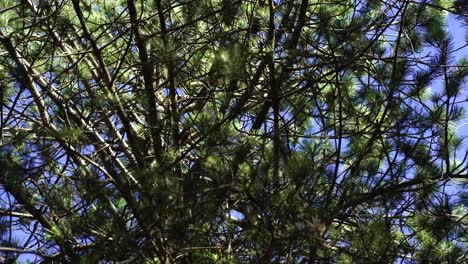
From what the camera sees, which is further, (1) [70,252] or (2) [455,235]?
(2) [455,235]

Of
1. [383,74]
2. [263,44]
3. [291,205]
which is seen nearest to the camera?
[291,205]

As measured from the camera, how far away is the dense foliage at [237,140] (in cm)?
386

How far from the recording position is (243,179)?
3.83 metres

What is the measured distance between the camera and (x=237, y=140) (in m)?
4.11

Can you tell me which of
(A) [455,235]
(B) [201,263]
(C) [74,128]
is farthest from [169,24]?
(A) [455,235]

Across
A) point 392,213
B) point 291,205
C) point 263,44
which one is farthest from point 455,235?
point 263,44

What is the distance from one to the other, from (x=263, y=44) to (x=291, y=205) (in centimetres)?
102

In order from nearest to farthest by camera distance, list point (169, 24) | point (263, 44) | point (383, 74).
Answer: point (263, 44), point (383, 74), point (169, 24)

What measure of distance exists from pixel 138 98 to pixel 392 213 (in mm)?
1591

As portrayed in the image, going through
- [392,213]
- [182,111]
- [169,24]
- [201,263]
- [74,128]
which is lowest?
[201,263]

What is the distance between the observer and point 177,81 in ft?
16.0

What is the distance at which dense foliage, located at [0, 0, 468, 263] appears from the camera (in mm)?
3855

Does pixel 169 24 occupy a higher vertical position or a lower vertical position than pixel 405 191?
higher

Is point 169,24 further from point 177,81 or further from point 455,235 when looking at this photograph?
point 455,235
